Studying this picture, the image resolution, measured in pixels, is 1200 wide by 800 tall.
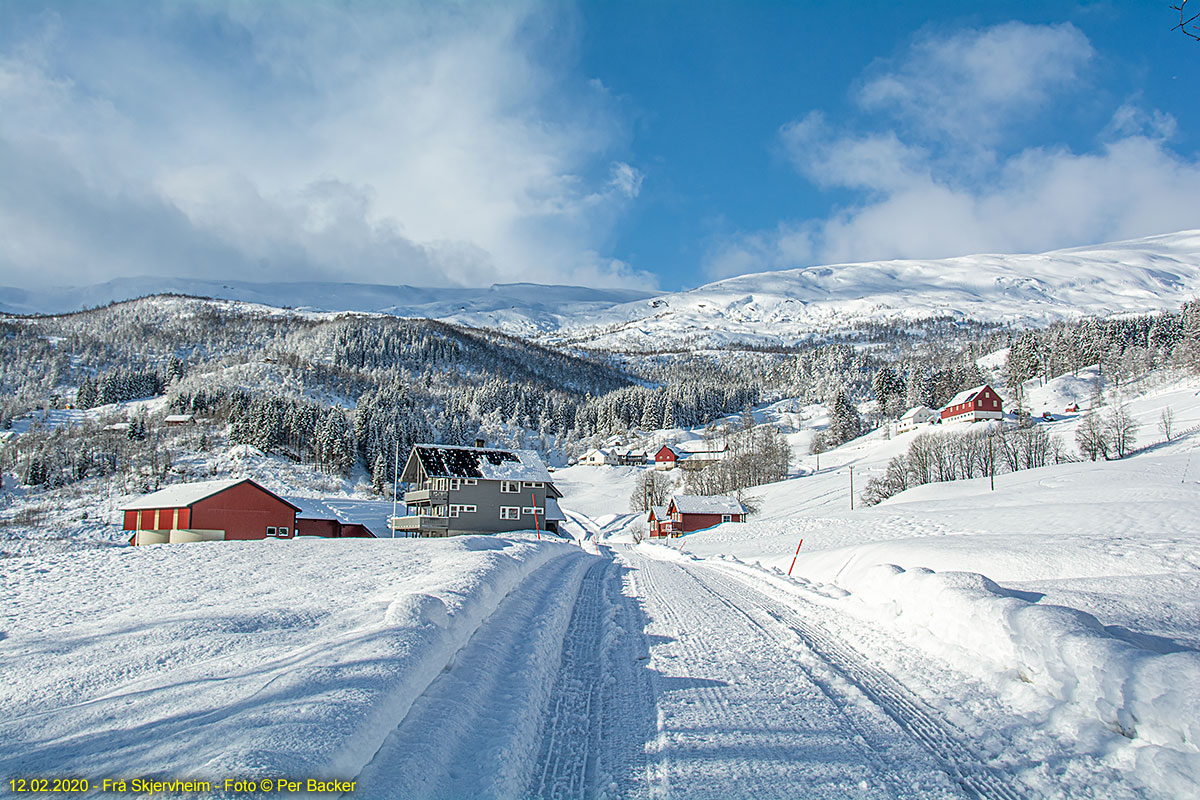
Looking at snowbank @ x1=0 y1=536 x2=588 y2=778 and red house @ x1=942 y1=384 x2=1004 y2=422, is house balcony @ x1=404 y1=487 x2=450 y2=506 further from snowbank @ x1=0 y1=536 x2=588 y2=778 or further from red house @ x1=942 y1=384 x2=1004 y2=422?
red house @ x1=942 y1=384 x2=1004 y2=422

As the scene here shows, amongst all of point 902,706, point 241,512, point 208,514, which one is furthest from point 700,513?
point 902,706

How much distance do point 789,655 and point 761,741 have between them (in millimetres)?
3047

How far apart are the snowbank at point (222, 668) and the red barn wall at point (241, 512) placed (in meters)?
34.7

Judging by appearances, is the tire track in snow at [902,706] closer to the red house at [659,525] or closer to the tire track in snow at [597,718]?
the tire track in snow at [597,718]

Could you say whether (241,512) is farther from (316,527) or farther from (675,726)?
(675,726)

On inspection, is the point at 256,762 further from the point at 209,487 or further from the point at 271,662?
the point at 209,487

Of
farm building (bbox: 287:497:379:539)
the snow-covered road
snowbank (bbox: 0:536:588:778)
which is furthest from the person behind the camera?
farm building (bbox: 287:497:379:539)

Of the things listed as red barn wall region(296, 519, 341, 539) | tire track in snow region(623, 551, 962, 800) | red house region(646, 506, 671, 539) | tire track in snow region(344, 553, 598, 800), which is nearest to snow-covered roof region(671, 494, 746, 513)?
red house region(646, 506, 671, 539)

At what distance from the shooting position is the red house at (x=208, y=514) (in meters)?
46.0

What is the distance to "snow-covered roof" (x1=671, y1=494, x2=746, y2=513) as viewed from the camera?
70438 mm

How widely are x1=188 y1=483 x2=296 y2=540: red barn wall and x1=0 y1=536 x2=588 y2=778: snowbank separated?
3468 centimetres

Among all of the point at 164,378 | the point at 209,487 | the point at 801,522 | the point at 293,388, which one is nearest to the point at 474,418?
the point at 293,388

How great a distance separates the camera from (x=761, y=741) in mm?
5055

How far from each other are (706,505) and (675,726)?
Result: 6739 cm
